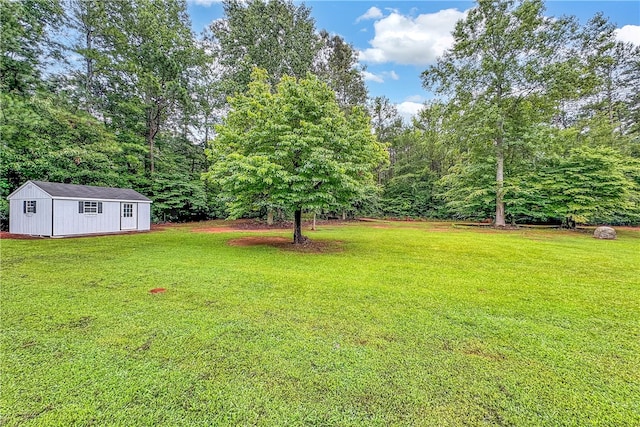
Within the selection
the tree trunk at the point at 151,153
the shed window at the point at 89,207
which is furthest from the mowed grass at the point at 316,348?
the tree trunk at the point at 151,153

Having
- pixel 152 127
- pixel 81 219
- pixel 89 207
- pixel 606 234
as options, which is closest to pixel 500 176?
pixel 606 234

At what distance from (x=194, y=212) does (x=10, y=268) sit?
17.6m

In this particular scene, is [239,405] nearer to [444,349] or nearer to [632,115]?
[444,349]

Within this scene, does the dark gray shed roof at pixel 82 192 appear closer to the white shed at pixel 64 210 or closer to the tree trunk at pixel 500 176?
the white shed at pixel 64 210

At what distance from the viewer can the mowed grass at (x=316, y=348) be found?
216cm

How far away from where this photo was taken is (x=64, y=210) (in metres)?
12.2

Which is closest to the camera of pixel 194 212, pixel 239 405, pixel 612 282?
pixel 239 405

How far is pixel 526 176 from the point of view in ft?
63.9

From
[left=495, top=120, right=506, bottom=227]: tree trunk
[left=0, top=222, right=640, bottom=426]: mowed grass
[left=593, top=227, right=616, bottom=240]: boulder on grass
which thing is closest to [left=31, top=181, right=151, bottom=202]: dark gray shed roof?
[left=0, top=222, right=640, bottom=426]: mowed grass

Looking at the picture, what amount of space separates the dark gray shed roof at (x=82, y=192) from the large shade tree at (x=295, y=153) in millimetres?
7758

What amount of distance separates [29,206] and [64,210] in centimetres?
175

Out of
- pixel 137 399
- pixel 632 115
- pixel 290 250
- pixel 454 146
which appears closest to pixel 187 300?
pixel 137 399

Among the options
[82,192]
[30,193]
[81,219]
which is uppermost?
[82,192]

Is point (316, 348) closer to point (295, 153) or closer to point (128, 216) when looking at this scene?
point (295, 153)
